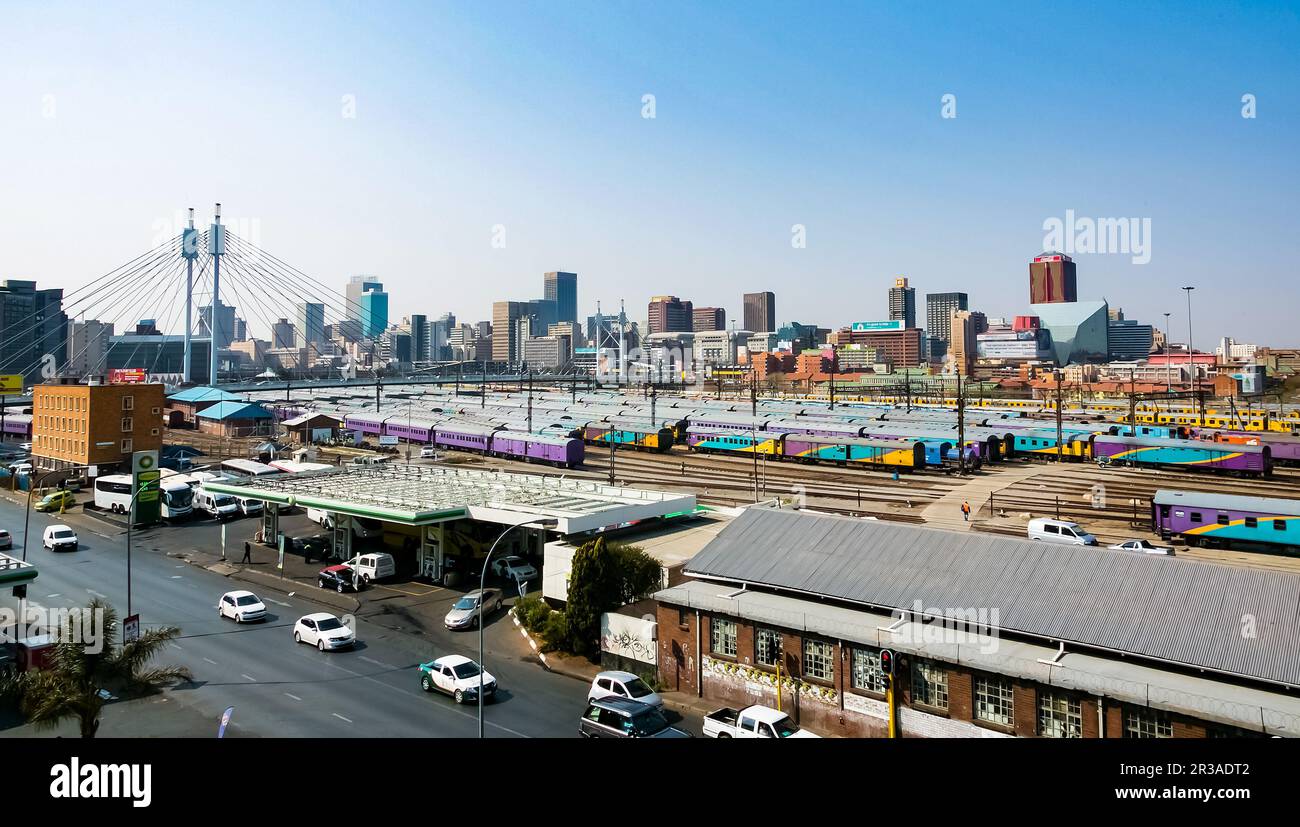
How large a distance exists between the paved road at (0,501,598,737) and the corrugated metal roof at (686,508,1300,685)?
5.66 metres

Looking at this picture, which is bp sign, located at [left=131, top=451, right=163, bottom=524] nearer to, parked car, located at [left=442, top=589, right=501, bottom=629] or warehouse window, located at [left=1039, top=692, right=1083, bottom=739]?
parked car, located at [left=442, top=589, right=501, bottom=629]

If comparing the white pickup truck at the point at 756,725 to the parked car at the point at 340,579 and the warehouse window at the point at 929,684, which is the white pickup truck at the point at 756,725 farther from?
the parked car at the point at 340,579

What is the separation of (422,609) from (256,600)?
17.5 ft

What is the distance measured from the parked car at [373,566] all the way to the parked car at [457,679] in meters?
10.9

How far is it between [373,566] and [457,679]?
12.4 meters

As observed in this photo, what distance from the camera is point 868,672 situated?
667 inches

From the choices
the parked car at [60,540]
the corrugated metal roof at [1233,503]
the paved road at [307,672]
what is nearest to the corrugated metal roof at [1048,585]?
the paved road at [307,672]

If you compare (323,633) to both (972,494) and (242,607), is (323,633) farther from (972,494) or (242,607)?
(972,494)

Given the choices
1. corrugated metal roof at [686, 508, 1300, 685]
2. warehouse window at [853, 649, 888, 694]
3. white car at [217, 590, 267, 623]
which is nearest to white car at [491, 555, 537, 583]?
white car at [217, 590, 267, 623]

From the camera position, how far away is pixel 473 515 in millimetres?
28875

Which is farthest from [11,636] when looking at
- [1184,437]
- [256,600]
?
[1184,437]

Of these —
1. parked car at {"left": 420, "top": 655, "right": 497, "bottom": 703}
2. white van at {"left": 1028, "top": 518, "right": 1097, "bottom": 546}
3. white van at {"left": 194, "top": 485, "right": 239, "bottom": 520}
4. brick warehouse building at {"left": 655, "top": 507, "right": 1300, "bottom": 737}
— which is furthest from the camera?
white van at {"left": 194, "top": 485, "right": 239, "bottom": 520}

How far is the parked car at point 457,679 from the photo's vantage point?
63.8 ft

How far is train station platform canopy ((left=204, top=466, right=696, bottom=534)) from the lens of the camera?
27953mm
